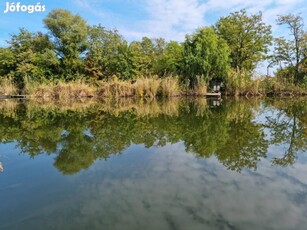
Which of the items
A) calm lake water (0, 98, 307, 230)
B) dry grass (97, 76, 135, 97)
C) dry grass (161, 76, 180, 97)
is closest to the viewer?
calm lake water (0, 98, 307, 230)

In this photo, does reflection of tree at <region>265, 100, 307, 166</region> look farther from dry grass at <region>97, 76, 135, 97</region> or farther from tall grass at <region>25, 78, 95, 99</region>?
tall grass at <region>25, 78, 95, 99</region>

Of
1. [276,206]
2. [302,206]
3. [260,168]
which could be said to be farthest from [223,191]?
[260,168]

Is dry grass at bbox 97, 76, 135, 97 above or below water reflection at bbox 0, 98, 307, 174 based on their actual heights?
above

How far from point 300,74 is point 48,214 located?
96.3 feet

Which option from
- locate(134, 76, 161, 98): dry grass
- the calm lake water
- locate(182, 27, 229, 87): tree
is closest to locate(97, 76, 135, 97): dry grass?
locate(134, 76, 161, 98): dry grass

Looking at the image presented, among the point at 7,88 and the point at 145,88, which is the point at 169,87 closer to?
the point at 145,88

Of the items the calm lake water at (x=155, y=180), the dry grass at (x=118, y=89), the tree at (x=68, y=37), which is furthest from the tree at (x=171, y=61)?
the calm lake water at (x=155, y=180)

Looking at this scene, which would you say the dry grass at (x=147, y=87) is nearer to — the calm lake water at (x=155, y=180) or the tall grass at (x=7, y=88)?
the tall grass at (x=7, y=88)

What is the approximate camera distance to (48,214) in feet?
7.66

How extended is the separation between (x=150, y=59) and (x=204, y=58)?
8.16 m

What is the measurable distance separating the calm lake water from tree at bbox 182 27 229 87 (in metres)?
15.8

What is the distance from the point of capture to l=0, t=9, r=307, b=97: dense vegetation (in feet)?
69.8

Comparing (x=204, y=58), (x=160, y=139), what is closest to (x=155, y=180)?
(x=160, y=139)

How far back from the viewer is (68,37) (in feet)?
89.9
